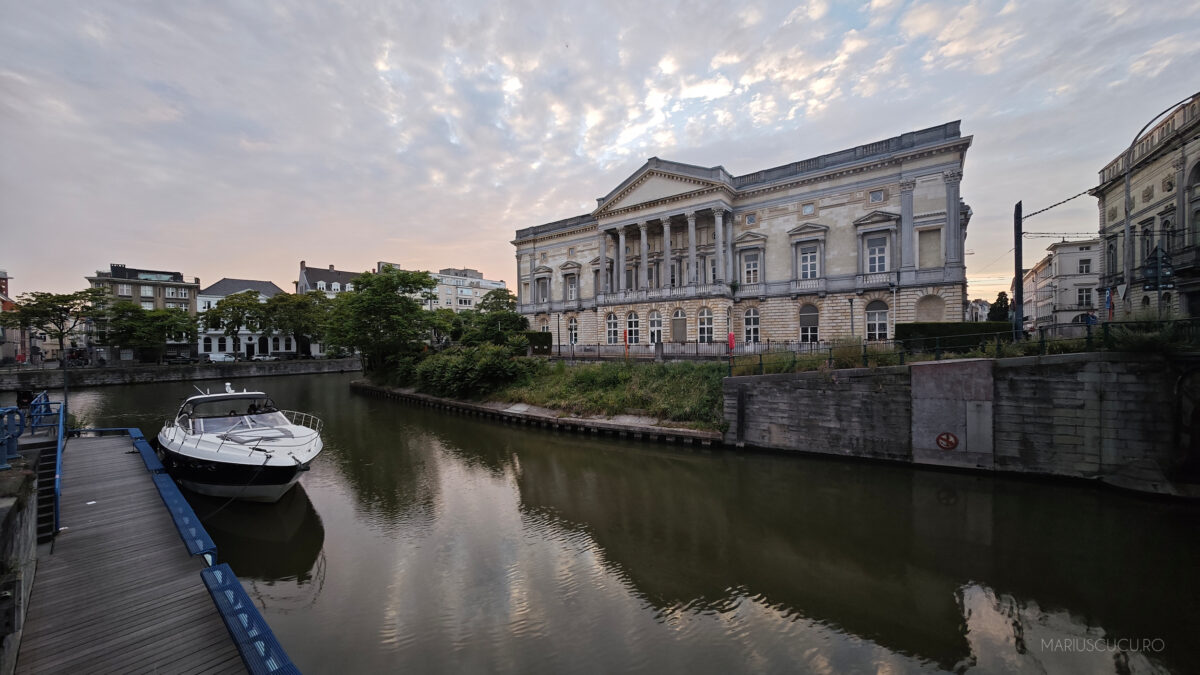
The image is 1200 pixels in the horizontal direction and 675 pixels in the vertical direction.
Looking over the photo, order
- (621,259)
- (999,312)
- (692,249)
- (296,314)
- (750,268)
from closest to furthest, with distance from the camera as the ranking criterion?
(750,268) < (692,249) < (621,259) < (296,314) < (999,312)

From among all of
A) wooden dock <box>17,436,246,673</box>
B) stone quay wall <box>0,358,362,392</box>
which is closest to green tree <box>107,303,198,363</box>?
stone quay wall <box>0,358,362,392</box>

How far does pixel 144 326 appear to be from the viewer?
46.4 m

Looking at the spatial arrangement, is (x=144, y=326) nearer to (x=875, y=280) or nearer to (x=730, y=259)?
(x=730, y=259)

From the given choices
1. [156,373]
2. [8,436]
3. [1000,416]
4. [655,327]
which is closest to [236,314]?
[156,373]

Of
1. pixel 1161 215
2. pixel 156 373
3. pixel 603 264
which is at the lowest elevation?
pixel 156 373

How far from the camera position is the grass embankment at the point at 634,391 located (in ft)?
59.7

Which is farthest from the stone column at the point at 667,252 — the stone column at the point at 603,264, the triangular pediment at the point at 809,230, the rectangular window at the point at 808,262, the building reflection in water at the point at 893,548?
the building reflection in water at the point at 893,548

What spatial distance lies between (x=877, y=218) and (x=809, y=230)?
3976mm

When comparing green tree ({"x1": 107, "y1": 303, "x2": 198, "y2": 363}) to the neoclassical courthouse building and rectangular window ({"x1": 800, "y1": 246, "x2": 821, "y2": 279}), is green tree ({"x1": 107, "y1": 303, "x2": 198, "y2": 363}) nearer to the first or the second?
the neoclassical courthouse building

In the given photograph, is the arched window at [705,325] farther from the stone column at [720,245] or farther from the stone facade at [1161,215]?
the stone facade at [1161,215]

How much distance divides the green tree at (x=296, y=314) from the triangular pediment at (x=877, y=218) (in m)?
50.8

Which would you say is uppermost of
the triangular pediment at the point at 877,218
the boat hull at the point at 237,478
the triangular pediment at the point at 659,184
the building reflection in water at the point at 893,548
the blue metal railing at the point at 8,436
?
the triangular pediment at the point at 659,184

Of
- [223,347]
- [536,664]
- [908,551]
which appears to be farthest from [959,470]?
[223,347]

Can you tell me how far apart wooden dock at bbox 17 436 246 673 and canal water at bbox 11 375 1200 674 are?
4.08ft
